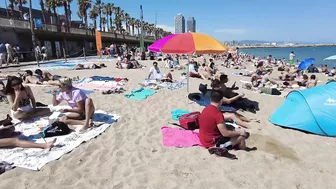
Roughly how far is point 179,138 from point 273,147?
1.65 metres

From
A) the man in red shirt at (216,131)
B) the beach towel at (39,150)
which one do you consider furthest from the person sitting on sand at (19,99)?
the man in red shirt at (216,131)

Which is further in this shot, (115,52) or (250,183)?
(115,52)

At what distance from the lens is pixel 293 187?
290 centimetres

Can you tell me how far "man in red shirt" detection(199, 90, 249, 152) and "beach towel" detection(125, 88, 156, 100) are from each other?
3.64 metres

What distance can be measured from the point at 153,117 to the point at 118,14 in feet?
199

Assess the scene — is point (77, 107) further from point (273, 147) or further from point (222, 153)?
point (273, 147)

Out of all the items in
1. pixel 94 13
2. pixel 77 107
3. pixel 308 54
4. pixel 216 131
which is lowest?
pixel 216 131

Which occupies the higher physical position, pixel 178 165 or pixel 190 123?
pixel 190 123

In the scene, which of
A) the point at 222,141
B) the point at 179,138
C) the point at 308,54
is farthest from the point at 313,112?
the point at 308,54

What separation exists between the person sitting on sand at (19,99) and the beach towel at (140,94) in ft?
9.38

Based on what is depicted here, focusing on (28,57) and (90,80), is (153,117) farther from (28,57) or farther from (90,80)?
(28,57)

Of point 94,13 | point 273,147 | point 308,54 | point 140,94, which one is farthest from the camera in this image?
point 308,54

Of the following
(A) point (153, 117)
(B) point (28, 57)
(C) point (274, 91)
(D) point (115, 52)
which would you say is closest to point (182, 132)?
(A) point (153, 117)

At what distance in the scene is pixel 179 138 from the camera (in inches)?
165
